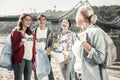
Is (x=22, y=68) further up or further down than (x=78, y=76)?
further down

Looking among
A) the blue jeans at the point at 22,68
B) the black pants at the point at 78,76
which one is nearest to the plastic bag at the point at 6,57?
the blue jeans at the point at 22,68

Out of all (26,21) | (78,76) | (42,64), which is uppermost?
(26,21)

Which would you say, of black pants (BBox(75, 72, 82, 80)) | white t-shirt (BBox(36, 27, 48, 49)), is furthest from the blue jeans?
black pants (BBox(75, 72, 82, 80))

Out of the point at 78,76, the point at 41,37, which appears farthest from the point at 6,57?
the point at 78,76

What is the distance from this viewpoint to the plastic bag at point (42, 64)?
4348mm

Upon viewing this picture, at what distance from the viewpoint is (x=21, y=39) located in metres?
4.04

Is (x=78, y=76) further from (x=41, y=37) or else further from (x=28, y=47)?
(x=41, y=37)

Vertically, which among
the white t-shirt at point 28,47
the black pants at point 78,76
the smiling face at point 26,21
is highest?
the smiling face at point 26,21

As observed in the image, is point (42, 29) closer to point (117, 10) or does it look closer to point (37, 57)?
point (37, 57)

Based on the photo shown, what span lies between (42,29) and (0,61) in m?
1.02

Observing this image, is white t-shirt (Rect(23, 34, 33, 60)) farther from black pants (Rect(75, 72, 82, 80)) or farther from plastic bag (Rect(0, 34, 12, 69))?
black pants (Rect(75, 72, 82, 80))

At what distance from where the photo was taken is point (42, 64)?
437 centimetres

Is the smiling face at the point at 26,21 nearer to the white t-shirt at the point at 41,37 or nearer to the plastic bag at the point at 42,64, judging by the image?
the plastic bag at the point at 42,64

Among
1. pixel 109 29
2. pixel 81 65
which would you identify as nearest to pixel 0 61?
pixel 81 65
